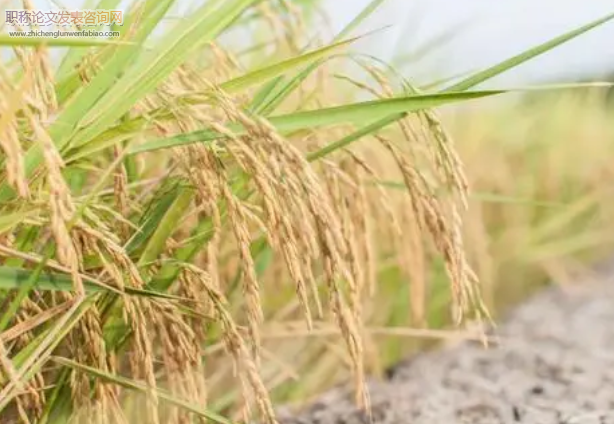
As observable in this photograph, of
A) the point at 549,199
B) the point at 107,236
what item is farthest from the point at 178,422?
the point at 549,199

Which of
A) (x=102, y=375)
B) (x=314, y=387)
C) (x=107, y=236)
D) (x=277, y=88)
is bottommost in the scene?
(x=314, y=387)

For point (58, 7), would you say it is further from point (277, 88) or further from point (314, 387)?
point (314, 387)

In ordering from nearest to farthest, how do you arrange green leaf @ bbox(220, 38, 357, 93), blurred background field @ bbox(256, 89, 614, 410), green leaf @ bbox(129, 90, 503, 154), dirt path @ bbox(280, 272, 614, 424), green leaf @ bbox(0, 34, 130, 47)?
green leaf @ bbox(0, 34, 130, 47) < green leaf @ bbox(129, 90, 503, 154) < green leaf @ bbox(220, 38, 357, 93) < dirt path @ bbox(280, 272, 614, 424) < blurred background field @ bbox(256, 89, 614, 410)

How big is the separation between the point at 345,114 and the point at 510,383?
121cm

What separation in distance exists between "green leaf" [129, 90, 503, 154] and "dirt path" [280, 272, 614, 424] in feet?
2.60

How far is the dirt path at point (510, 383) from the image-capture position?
7.20ft

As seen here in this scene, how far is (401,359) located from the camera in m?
3.15

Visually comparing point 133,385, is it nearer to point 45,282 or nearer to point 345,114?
point 45,282

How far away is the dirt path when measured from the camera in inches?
86.4

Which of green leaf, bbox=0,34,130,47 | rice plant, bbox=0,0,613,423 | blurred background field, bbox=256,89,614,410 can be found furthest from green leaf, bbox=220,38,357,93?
blurred background field, bbox=256,89,614,410

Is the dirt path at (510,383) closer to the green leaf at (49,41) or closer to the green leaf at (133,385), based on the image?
the green leaf at (133,385)

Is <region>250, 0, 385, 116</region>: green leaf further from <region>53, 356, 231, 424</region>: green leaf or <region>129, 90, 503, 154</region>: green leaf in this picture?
<region>53, 356, 231, 424</region>: green leaf

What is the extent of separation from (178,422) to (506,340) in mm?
1631

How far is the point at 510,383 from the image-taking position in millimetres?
2543
